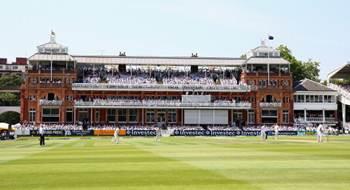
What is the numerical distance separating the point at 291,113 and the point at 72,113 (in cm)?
3745

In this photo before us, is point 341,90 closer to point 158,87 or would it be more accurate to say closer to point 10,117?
point 158,87

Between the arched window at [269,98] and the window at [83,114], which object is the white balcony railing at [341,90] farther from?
the window at [83,114]

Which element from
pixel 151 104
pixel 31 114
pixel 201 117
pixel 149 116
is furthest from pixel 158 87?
pixel 31 114

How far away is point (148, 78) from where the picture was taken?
315 feet

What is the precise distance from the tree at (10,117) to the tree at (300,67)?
54.1 m

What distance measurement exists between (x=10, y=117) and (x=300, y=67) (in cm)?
5912

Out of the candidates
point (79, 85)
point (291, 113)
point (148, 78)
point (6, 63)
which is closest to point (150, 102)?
point (148, 78)

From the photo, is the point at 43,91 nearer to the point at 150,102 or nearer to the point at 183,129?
the point at 150,102

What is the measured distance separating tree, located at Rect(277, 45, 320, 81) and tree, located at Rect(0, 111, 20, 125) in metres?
54.1

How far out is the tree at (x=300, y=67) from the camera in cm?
11269

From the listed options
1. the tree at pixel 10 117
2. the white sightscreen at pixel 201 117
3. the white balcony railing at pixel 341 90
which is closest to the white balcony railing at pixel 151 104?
the white sightscreen at pixel 201 117

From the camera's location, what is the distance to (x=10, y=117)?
9738 cm

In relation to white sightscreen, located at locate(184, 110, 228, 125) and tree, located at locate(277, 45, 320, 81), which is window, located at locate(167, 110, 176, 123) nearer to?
white sightscreen, located at locate(184, 110, 228, 125)

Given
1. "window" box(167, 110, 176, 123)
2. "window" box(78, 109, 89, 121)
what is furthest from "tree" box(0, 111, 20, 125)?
"window" box(167, 110, 176, 123)
